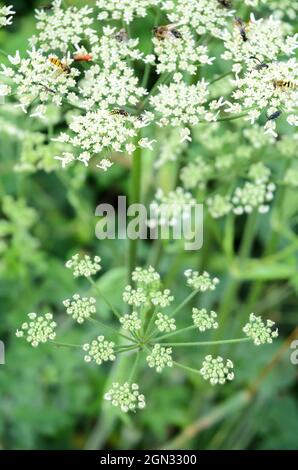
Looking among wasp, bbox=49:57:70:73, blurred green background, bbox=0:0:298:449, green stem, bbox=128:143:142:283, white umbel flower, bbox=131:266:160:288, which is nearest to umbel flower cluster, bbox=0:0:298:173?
wasp, bbox=49:57:70:73

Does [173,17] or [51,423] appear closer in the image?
[173,17]

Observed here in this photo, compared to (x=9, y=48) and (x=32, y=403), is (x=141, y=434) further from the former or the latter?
(x=9, y=48)

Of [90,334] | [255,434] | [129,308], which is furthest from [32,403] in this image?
[255,434]

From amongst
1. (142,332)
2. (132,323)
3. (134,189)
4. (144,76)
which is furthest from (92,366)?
(144,76)

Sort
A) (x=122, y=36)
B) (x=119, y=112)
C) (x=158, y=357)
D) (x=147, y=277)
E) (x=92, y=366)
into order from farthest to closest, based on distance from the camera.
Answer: (x=92, y=366) < (x=122, y=36) < (x=147, y=277) < (x=119, y=112) < (x=158, y=357)

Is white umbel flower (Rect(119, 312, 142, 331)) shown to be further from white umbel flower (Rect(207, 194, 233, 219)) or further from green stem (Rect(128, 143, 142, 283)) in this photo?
white umbel flower (Rect(207, 194, 233, 219))

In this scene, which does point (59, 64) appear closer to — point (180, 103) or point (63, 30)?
point (63, 30)
